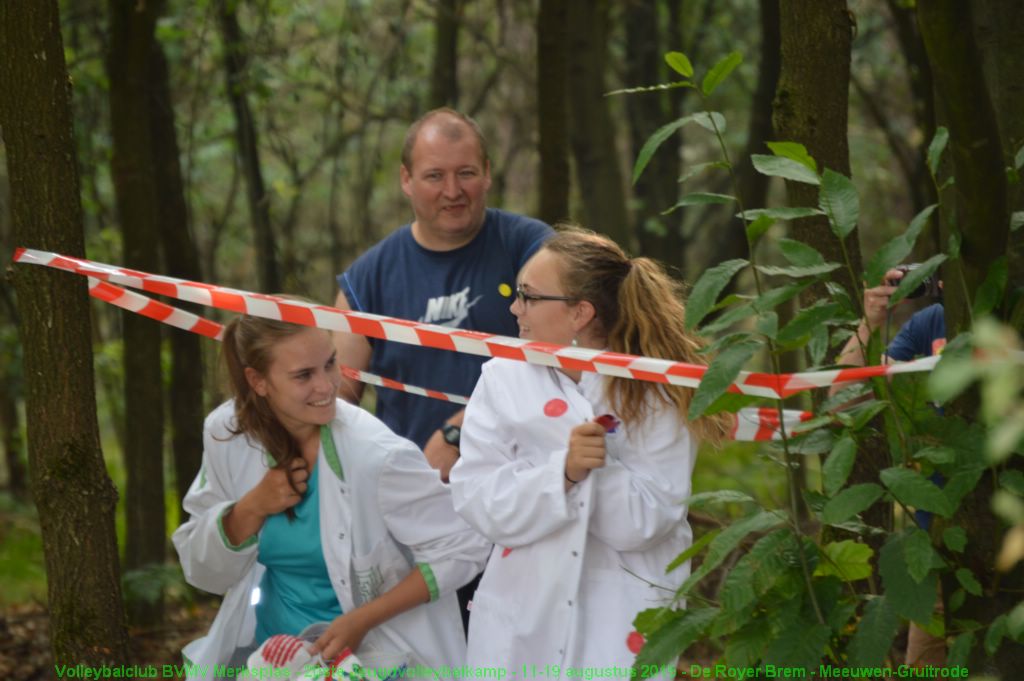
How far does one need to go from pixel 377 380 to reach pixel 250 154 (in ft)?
10.8

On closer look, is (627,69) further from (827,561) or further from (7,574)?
(827,561)

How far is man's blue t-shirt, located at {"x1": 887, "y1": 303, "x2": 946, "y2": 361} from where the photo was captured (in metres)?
4.01

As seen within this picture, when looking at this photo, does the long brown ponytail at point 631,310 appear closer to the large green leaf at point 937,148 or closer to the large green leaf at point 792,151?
the large green leaf at point 792,151

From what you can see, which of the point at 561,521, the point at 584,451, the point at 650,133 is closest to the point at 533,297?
the point at 584,451

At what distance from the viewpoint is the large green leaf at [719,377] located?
97.3 inches

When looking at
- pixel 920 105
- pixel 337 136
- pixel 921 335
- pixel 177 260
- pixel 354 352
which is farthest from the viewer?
pixel 337 136

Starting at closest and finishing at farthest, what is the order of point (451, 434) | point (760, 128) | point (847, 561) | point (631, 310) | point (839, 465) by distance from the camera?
1. point (839, 465)
2. point (847, 561)
3. point (631, 310)
4. point (451, 434)
5. point (760, 128)

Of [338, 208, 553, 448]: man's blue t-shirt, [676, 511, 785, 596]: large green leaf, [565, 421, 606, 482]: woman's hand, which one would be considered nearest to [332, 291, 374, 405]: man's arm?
Result: [338, 208, 553, 448]: man's blue t-shirt

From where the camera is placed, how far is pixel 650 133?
8789 mm

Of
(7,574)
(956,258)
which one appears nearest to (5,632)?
(7,574)

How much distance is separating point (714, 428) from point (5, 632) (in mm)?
4202

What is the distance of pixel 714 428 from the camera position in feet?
10.6

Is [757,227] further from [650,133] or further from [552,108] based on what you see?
[650,133]

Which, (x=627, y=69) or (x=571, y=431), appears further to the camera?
(x=627, y=69)
